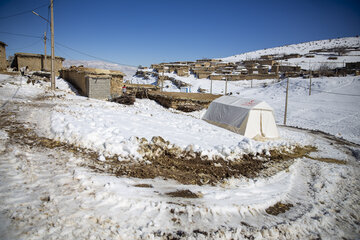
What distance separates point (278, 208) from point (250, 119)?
26.1 feet

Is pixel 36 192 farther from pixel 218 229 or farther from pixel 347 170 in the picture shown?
pixel 347 170

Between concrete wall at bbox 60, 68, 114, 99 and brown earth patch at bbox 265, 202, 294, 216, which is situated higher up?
concrete wall at bbox 60, 68, 114, 99

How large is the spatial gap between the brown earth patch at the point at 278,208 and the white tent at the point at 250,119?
286 inches

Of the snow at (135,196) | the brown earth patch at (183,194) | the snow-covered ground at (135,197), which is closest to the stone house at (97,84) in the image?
the snow at (135,196)

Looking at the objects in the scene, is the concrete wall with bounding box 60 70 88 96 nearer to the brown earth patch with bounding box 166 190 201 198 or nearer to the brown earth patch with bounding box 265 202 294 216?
the brown earth patch with bounding box 166 190 201 198

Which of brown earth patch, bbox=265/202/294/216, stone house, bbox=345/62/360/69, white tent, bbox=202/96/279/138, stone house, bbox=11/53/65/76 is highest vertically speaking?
stone house, bbox=345/62/360/69

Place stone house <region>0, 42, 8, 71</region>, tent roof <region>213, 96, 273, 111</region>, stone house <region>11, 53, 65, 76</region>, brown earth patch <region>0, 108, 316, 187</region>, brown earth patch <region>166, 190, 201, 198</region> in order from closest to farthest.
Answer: brown earth patch <region>166, 190, 201, 198</region>, brown earth patch <region>0, 108, 316, 187</region>, tent roof <region>213, 96, 273, 111</region>, stone house <region>0, 42, 8, 71</region>, stone house <region>11, 53, 65, 76</region>

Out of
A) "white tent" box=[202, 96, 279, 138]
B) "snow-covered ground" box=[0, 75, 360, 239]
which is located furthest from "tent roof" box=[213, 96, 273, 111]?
"snow-covered ground" box=[0, 75, 360, 239]

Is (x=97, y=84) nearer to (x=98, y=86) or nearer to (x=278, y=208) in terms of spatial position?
(x=98, y=86)

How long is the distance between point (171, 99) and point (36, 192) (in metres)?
15.7

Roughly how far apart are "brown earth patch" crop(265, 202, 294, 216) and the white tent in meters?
7.27

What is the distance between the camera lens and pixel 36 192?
310 centimetres

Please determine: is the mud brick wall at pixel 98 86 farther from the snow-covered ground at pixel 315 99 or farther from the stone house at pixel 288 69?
the stone house at pixel 288 69

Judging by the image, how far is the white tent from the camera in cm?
1150
